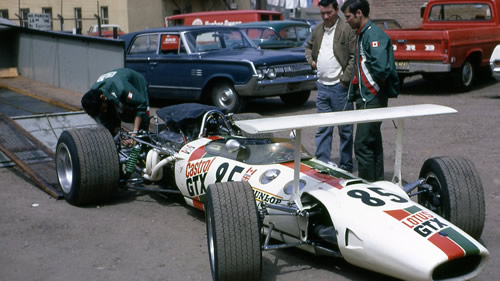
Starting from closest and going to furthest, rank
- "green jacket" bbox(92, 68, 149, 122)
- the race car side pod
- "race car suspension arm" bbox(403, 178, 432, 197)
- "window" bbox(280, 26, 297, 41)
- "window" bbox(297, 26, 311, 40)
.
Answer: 1. "race car suspension arm" bbox(403, 178, 432, 197)
2. the race car side pod
3. "green jacket" bbox(92, 68, 149, 122)
4. "window" bbox(280, 26, 297, 41)
5. "window" bbox(297, 26, 311, 40)

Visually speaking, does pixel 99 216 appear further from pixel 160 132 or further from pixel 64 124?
pixel 64 124

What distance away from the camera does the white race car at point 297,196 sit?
388 centimetres

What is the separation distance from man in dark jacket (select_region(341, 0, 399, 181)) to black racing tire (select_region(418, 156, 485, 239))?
2.87 ft

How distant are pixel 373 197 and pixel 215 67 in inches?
305

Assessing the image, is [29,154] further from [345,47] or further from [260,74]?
[260,74]

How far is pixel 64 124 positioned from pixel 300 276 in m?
5.39

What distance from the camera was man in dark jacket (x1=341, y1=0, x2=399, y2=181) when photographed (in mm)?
5609

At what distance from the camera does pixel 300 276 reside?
4418 mm

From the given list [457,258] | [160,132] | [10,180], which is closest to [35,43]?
[10,180]

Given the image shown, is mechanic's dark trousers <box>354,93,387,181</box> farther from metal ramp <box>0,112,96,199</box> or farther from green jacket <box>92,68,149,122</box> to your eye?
metal ramp <box>0,112,96,199</box>

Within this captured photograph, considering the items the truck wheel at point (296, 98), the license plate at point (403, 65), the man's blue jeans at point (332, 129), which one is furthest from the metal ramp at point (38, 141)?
the license plate at point (403, 65)

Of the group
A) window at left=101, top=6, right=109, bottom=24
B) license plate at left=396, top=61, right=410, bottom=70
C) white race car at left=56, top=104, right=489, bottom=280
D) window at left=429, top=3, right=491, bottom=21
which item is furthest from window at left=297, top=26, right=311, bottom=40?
window at left=101, top=6, right=109, bottom=24

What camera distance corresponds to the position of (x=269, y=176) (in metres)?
4.95

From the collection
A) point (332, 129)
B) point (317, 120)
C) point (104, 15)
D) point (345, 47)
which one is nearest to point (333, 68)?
point (345, 47)
